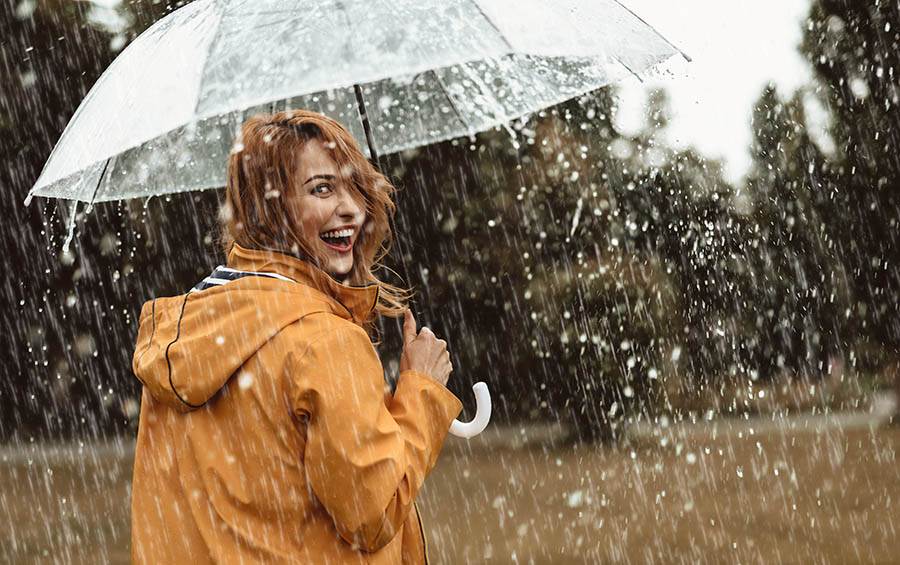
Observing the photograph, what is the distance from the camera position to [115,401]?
12.9 metres

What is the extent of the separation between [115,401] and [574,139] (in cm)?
640

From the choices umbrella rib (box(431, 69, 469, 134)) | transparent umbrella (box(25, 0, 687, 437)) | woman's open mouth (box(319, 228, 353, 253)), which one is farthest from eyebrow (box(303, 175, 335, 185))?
umbrella rib (box(431, 69, 469, 134))

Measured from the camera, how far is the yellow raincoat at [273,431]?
188cm

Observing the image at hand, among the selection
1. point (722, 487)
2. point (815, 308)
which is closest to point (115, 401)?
point (722, 487)

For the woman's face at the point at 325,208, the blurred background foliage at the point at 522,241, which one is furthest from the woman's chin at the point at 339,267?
the blurred background foliage at the point at 522,241

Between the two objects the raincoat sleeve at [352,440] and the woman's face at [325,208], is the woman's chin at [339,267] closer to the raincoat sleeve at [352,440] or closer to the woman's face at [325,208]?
the woman's face at [325,208]

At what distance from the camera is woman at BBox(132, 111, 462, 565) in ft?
6.19

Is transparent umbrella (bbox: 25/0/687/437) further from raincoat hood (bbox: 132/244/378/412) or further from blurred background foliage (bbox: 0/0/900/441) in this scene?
blurred background foliage (bbox: 0/0/900/441)

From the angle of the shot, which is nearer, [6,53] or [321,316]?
[321,316]

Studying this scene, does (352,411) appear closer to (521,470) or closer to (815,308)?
(521,470)

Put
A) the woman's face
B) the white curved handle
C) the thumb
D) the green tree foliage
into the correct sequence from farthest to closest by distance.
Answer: the green tree foliage
the white curved handle
the thumb
the woman's face

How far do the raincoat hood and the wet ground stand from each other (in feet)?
15.5

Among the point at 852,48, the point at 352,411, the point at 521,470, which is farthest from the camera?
the point at 852,48

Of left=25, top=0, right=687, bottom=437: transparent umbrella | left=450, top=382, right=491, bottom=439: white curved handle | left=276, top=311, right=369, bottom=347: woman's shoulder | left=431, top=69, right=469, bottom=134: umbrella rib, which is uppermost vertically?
left=25, top=0, right=687, bottom=437: transparent umbrella
